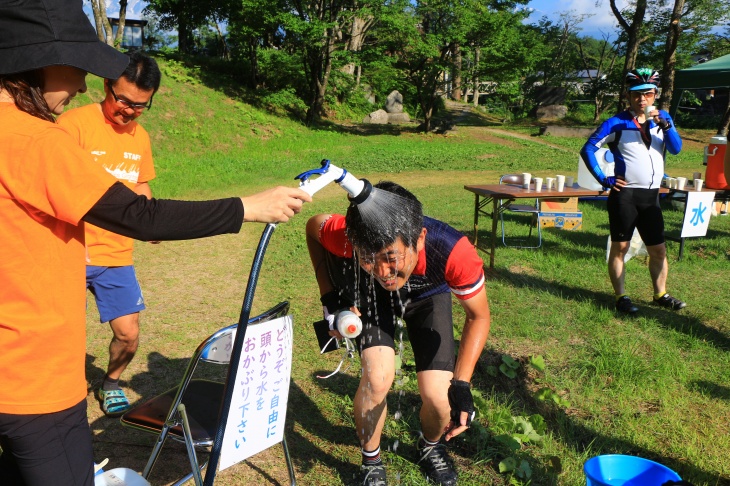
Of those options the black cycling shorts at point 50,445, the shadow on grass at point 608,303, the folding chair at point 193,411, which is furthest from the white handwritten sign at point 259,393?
the shadow on grass at point 608,303

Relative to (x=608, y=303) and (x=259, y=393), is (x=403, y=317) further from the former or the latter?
(x=608, y=303)

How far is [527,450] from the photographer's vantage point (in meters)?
3.36

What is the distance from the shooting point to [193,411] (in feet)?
9.49

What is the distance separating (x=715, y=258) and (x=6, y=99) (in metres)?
7.82

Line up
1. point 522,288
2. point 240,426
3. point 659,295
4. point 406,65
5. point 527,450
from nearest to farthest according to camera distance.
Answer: point 240,426 < point 527,450 < point 659,295 < point 522,288 < point 406,65

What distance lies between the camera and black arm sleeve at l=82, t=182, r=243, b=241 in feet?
5.40

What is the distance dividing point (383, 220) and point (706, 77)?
11332 mm

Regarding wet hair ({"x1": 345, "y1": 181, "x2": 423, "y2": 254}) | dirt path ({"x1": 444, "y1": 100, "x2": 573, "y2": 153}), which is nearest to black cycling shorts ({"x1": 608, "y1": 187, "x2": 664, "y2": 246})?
wet hair ({"x1": 345, "y1": 181, "x2": 423, "y2": 254})

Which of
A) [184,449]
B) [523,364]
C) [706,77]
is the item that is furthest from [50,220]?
[706,77]

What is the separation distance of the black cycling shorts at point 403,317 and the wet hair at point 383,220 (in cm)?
47

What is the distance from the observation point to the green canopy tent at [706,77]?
36.1 ft

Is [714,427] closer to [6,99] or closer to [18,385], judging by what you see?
[18,385]

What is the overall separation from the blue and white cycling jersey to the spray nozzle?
372cm

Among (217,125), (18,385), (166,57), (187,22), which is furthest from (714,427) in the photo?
(187,22)
